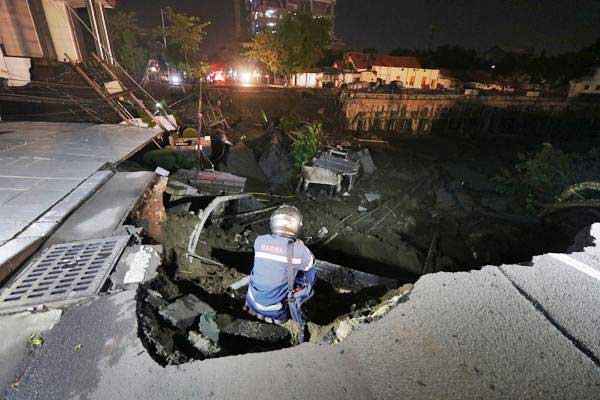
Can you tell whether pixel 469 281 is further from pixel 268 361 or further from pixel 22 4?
pixel 22 4

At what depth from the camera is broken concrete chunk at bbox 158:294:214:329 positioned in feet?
7.96

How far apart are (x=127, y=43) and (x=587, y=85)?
202 ft

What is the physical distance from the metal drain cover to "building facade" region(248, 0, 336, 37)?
72027mm

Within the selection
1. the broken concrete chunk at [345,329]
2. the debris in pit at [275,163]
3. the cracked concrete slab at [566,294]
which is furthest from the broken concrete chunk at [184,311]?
the debris in pit at [275,163]

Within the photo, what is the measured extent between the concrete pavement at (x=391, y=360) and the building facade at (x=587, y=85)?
5510 centimetres

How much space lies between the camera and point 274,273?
316 centimetres

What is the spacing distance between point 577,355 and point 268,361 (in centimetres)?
203

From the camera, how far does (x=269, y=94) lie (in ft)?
81.1

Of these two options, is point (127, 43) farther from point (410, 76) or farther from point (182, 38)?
point (410, 76)

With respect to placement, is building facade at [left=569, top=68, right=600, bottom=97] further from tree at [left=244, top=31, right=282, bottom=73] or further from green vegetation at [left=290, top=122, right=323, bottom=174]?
green vegetation at [left=290, top=122, right=323, bottom=174]

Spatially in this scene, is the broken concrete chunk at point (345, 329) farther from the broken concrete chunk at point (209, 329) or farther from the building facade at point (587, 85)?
the building facade at point (587, 85)

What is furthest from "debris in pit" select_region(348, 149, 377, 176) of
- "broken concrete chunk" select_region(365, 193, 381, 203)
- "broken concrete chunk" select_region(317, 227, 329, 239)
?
"broken concrete chunk" select_region(317, 227, 329, 239)

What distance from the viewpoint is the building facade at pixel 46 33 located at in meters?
8.95

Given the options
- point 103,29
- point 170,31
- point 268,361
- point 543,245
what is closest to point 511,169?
point 543,245
